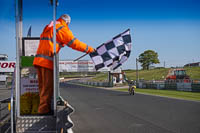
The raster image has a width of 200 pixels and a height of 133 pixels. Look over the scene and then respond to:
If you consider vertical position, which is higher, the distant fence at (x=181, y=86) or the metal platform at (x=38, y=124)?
the metal platform at (x=38, y=124)

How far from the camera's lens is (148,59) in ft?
347

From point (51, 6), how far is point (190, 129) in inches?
193

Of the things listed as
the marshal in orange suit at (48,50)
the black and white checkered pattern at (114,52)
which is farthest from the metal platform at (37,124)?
the black and white checkered pattern at (114,52)

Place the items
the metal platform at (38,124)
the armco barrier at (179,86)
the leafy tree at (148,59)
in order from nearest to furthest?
the metal platform at (38,124) < the armco barrier at (179,86) < the leafy tree at (148,59)

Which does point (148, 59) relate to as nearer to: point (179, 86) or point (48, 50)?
point (179, 86)

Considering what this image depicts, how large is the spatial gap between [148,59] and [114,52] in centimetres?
10360

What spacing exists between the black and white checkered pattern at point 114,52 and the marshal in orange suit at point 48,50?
221mm

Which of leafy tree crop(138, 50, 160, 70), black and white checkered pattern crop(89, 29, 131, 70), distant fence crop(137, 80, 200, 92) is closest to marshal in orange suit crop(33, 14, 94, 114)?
black and white checkered pattern crop(89, 29, 131, 70)

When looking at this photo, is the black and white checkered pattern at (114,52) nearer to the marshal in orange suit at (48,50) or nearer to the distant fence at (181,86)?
the marshal in orange suit at (48,50)

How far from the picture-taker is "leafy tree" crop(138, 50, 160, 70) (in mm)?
105375

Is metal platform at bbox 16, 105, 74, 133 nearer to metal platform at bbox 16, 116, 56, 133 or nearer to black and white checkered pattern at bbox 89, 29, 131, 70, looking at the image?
metal platform at bbox 16, 116, 56, 133

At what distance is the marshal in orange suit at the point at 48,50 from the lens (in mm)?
4273

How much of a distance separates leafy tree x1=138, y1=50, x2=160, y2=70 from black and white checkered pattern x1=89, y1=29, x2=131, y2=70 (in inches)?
3965

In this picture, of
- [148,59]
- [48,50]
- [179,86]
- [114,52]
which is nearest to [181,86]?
[179,86]
